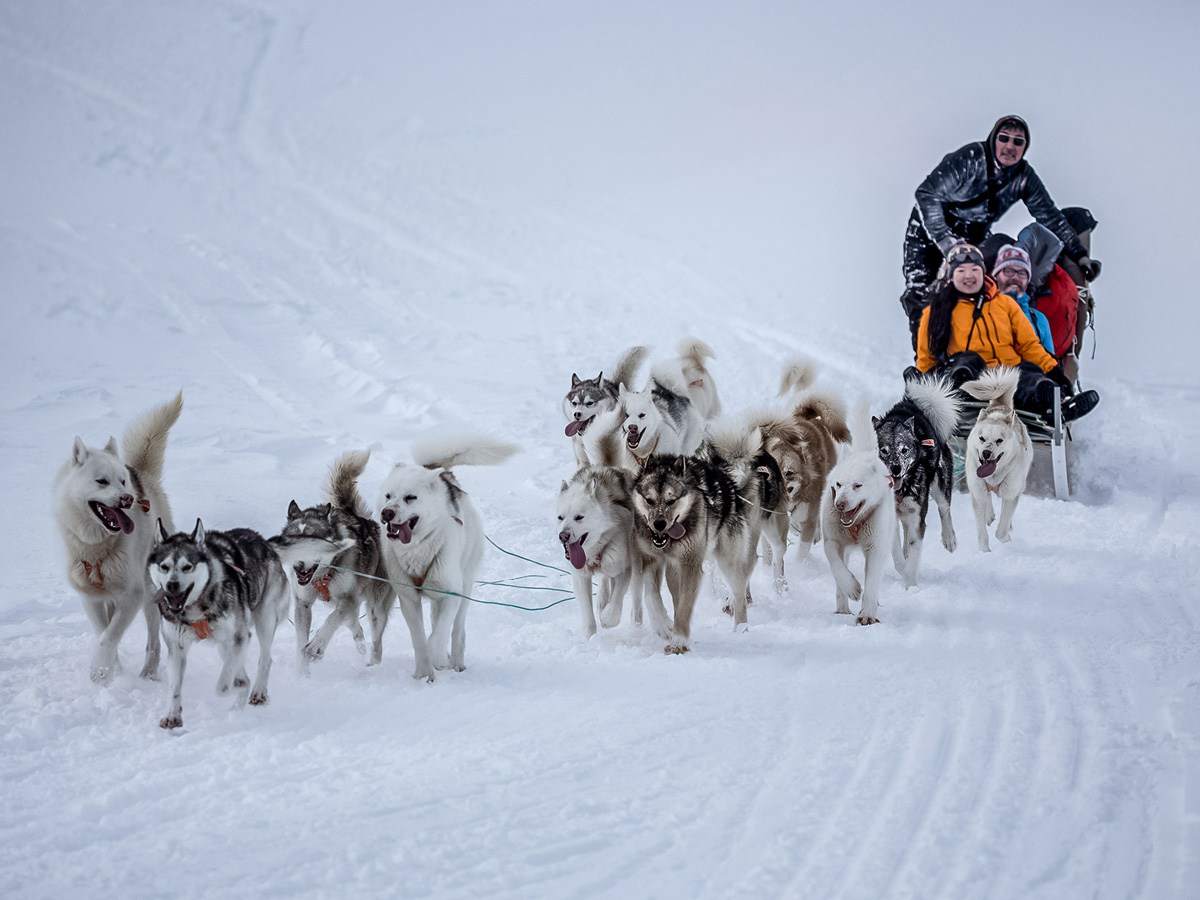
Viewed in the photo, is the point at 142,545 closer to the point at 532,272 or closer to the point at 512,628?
the point at 512,628

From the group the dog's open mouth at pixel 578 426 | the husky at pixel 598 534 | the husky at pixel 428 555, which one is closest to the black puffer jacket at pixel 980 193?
the dog's open mouth at pixel 578 426

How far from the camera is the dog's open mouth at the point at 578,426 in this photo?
15.8 feet

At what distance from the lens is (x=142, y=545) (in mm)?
3562

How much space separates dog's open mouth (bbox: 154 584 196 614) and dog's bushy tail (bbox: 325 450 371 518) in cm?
94

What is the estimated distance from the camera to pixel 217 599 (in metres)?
3.05

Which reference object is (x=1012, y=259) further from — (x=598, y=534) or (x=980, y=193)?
(x=598, y=534)

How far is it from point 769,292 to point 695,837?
9559 mm

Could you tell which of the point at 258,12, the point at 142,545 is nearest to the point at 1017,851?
the point at 142,545

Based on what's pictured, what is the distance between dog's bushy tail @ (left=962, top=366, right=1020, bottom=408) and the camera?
537cm

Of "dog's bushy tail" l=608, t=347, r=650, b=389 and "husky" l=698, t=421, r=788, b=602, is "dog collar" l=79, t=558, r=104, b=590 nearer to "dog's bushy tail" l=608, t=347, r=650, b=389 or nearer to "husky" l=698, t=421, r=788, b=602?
"husky" l=698, t=421, r=788, b=602

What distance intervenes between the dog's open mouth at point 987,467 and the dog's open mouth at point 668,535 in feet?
7.20

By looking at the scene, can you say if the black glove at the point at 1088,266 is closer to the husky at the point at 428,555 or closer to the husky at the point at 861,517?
the husky at the point at 861,517

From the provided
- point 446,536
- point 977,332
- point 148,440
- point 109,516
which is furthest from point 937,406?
point 109,516

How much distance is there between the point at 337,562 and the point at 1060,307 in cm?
539
